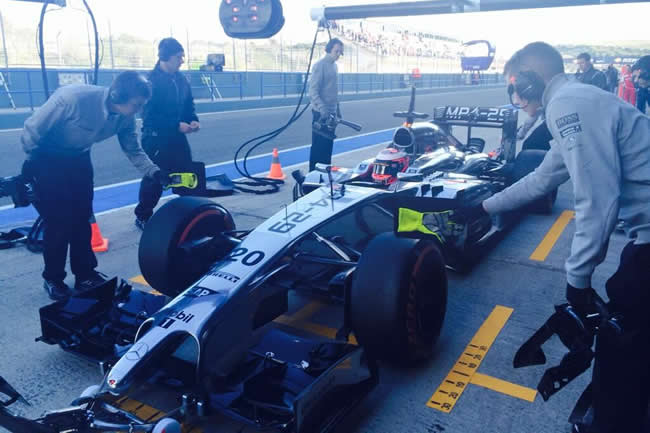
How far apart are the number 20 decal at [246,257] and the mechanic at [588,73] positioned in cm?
1050

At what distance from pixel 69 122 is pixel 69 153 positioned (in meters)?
0.23

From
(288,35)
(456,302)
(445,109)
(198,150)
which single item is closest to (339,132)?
(198,150)

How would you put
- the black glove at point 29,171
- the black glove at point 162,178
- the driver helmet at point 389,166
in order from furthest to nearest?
the driver helmet at point 389,166
the black glove at point 162,178
the black glove at point 29,171

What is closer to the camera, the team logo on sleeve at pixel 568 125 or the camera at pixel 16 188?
the team logo on sleeve at pixel 568 125

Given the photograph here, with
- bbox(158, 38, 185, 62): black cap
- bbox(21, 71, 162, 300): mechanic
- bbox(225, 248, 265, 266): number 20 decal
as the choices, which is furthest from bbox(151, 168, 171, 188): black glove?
bbox(158, 38, 185, 62): black cap

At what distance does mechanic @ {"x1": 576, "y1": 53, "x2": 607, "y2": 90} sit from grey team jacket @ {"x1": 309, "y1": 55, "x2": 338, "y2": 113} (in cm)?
654

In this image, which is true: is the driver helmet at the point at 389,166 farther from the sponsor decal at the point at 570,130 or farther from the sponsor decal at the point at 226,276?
the sponsor decal at the point at 570,130

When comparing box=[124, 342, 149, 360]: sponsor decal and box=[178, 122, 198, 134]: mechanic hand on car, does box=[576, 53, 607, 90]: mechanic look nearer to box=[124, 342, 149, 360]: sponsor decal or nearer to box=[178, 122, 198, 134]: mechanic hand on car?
box=[178, 122, 198, 134]: mechanic hand on car

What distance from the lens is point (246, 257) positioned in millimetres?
3170

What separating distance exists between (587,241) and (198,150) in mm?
9808

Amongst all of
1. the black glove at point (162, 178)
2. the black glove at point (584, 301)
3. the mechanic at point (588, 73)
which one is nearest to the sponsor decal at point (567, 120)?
the black glove at point (584, 301)

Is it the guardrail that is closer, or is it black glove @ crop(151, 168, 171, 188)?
black glove @ crop(151, 168, 171, 188)

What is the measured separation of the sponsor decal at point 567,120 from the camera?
2160mm

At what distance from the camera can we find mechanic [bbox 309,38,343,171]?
7.42m
